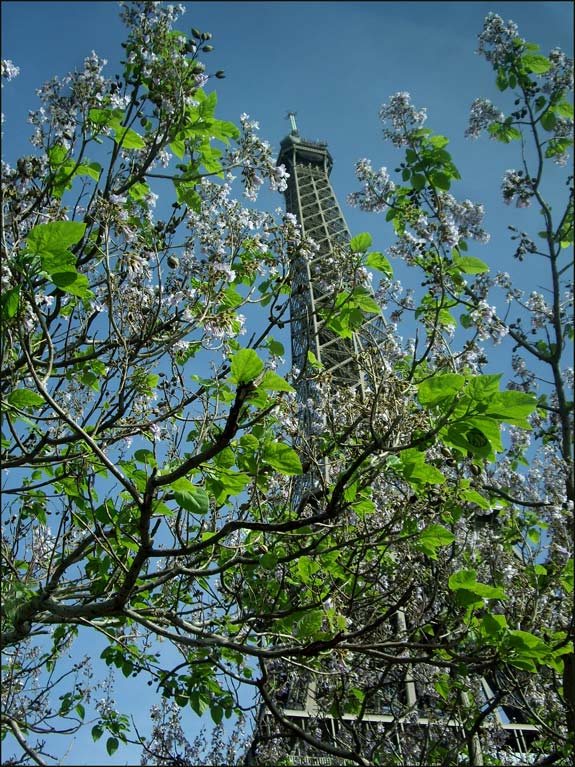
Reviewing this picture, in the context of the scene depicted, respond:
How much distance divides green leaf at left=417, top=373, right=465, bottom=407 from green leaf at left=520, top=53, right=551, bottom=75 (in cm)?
412

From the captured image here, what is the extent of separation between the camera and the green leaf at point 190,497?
2.67 metres

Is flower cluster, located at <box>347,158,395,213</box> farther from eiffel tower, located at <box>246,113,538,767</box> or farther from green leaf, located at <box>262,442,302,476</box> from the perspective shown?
green leaf, located at <box>262,442,302,476</box>

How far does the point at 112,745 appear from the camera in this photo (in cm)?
552

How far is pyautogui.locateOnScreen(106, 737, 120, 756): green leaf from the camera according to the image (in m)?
5.47

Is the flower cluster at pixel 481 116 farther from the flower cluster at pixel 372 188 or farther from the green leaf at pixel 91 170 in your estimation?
the green leaf at pixel 91 170

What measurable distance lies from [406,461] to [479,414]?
551 millimetres

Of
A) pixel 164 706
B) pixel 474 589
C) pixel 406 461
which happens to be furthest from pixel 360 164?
pixel 164 706

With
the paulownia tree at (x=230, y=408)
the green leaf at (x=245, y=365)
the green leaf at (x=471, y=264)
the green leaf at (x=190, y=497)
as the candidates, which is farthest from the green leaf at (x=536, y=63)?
the green leaf at (x=190, y=497)

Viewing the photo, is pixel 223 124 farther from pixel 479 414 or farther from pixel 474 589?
pixel 474 589

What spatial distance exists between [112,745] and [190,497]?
13.6 ft

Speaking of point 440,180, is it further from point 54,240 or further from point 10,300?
point 10,300

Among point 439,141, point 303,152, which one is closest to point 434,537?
point 439,141

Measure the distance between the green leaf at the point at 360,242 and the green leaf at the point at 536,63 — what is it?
9.93 ft

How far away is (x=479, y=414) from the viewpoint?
257cm
